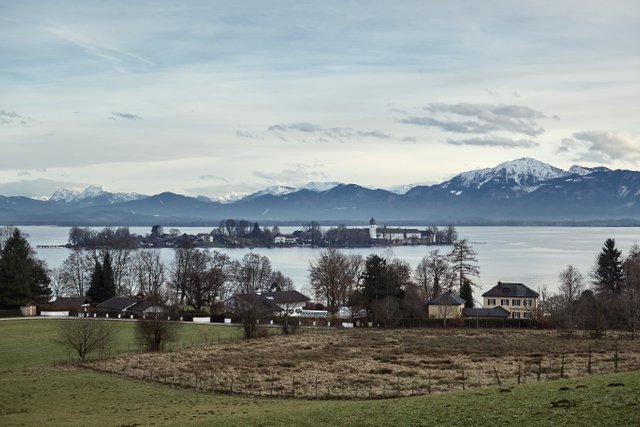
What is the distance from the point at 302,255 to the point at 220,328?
115m

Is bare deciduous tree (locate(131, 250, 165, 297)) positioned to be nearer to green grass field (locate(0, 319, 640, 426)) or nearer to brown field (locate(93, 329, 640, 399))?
brown field (locate(93, 329, 640, 399))

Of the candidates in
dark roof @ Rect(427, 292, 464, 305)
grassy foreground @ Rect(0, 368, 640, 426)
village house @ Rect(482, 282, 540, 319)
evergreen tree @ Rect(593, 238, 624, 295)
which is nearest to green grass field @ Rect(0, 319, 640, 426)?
grassy foreground @ Rect(0, 368, 640, 426)

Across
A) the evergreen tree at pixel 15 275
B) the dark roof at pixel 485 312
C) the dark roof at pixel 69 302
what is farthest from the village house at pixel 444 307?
the evergreen tree at pixel 15 275

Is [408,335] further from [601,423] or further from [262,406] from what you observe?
[601,423]

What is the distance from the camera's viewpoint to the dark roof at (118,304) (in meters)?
73.8

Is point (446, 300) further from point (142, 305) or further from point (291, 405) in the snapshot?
point (291, 405)

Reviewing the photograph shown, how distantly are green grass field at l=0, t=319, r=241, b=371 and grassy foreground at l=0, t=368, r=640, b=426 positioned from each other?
1133 cm

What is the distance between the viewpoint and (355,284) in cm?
8419

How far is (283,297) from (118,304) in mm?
18929

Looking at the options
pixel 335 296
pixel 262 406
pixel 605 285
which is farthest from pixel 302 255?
pixel 262 406

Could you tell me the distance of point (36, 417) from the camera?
70.0 feet

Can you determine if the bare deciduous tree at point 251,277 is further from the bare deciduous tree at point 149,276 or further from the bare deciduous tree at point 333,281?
the bare deciduous tree at point 333,281

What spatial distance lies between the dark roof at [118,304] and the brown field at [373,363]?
29.9 m

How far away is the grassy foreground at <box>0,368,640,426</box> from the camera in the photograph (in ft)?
53.7
